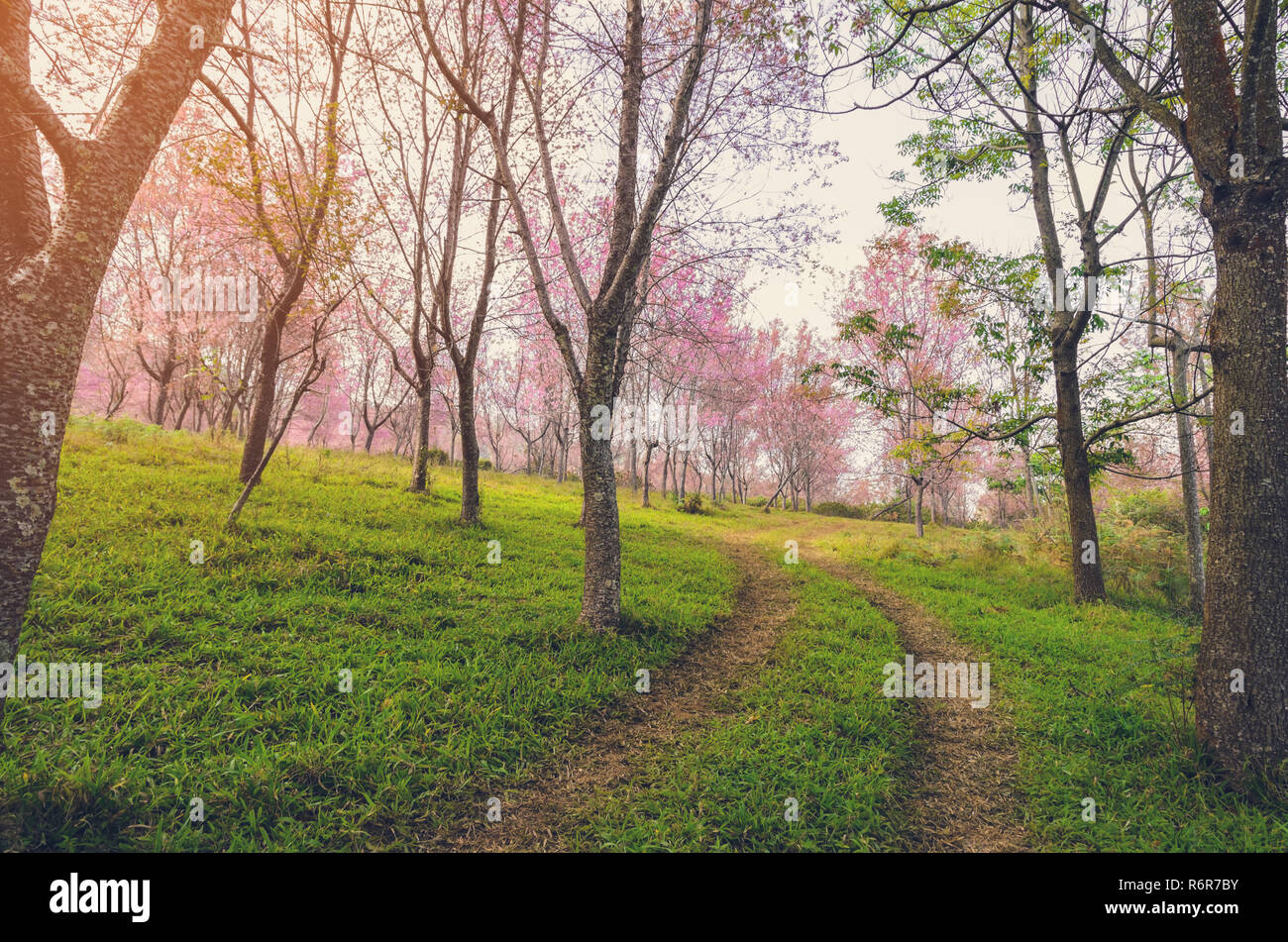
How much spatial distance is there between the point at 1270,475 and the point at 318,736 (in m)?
6.82

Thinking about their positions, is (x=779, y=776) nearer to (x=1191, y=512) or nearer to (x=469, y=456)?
(x=469, y=456)

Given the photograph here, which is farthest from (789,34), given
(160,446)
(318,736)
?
(160,446)

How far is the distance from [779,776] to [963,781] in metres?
1.43

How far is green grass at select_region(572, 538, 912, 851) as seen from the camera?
2.70 metres

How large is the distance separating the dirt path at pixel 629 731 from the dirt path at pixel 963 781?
1.60m

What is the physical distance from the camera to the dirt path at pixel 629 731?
2.67 meters

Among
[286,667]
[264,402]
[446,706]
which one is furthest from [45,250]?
[264,402]

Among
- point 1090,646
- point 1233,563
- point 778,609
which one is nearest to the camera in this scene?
point 1233,563

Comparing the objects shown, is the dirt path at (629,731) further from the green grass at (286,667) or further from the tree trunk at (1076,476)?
the tree trunk at (1076,476)

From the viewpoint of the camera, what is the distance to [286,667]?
3.65 metres

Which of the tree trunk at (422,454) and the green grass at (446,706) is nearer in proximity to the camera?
the green grass at (446,706)

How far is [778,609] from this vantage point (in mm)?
6934

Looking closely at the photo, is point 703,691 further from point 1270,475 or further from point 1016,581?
point 1016,581

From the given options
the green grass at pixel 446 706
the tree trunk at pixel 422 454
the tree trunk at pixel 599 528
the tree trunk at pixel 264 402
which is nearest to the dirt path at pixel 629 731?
the green grass at pixel 446 706
